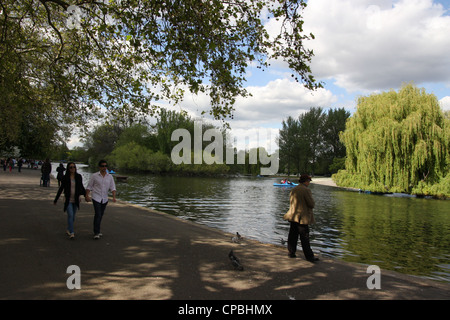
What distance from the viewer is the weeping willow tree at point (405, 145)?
107ft

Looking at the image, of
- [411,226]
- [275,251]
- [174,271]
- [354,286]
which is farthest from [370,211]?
[174,271]

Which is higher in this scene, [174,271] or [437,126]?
[437,126]

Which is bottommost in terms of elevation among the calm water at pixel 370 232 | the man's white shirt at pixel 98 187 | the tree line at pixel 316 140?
the calm water at pixel 370 232

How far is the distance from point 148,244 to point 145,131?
271 ft

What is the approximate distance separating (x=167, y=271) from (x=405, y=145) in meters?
34.7

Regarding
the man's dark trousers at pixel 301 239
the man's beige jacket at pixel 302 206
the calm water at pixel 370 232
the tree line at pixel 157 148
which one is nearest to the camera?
the man's dark trousers at pixel 301 239

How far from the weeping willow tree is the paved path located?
31166 millimetres

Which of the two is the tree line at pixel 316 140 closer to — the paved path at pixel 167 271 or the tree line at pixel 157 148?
the tree line at pixel 157 148

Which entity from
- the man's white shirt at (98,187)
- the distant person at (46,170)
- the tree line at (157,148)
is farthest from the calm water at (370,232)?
the tree line at (157,148)

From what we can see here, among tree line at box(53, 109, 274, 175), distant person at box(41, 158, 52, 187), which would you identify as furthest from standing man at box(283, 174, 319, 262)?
tree line at box(53, 109, 274, 175)

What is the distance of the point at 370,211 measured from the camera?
22.2 m

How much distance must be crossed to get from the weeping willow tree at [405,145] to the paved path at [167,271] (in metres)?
31.2
